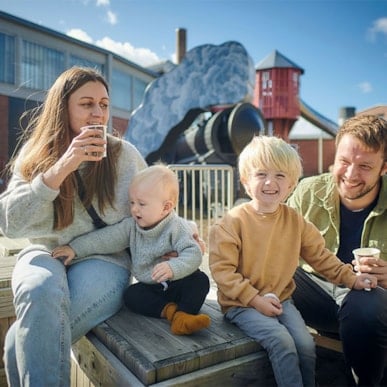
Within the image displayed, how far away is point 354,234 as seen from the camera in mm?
2051

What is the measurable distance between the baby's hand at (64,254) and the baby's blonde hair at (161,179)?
421 mm

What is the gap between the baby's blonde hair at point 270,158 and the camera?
1.74 m

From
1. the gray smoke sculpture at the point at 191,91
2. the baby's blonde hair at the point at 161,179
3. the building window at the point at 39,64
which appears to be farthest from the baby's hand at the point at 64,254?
the building window at the point at 39,64

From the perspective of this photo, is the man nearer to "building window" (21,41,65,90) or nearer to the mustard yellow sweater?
the mustard yellow sweater

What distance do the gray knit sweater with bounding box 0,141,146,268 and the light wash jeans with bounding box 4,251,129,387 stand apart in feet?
0.32

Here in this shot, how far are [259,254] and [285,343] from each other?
381mm

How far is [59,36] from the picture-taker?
1324 cm

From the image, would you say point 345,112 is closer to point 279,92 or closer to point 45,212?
point 279,92

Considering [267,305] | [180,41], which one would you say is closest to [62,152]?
[267,305]

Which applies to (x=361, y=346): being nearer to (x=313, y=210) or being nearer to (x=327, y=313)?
(x=327, y=313)

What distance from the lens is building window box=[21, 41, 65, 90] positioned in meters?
12.8

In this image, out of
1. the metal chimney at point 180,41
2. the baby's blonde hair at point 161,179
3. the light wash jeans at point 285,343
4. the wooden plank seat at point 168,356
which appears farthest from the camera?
the metal chimney at point 180,41

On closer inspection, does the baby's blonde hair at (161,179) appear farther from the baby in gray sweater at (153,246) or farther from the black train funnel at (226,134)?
the black train funnel at (226,134)

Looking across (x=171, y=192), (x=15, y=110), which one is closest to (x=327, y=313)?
(x=171, y=192)
